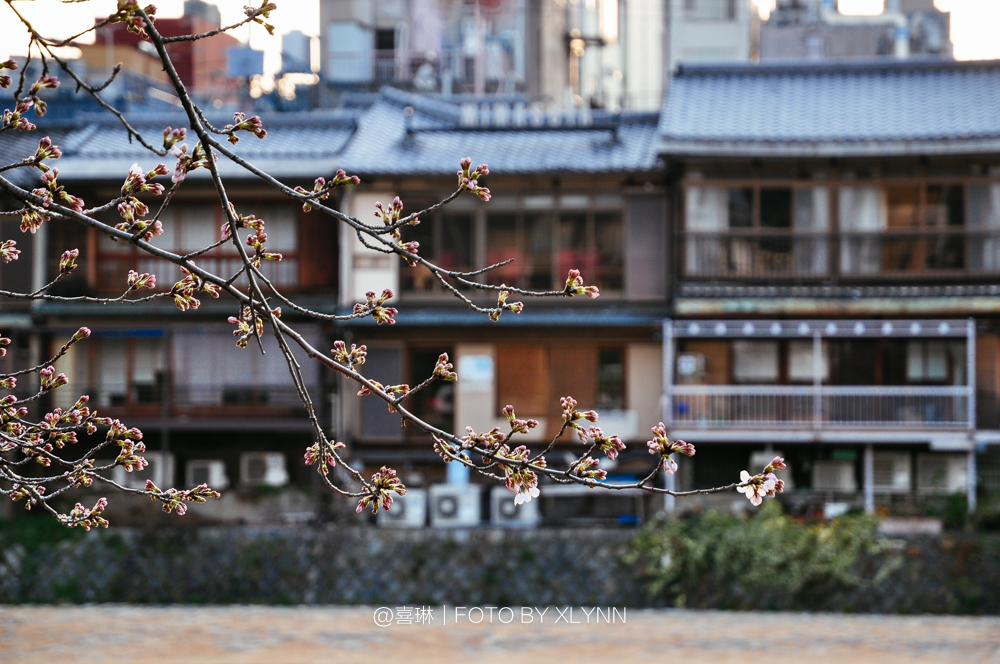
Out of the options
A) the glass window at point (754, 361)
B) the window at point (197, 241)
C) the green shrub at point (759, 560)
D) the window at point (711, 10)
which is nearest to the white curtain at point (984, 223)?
the glass window at point (754, 361)

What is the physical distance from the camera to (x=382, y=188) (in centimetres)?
2116

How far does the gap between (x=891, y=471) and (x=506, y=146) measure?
8956 mm

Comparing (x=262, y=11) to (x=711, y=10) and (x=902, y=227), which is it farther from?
(x=711, y=10)

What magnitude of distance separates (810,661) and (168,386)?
11.8 metres

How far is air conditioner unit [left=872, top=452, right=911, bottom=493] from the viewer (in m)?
20.2

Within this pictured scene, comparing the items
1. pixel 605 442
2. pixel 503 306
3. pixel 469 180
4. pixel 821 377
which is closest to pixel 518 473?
pixel 605 442

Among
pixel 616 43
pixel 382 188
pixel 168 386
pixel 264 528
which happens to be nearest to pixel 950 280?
pixel 382 188

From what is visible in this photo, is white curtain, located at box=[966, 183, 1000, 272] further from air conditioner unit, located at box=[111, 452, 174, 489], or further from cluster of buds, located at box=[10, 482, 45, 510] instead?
→ cluster of buds, located at box=[10, 482, 45, 510]

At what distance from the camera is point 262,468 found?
70.2 ft

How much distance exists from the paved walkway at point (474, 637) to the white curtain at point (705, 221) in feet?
19.2

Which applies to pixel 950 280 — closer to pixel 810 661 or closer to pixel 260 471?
pixel 810 661

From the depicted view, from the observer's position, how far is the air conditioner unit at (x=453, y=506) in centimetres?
2000

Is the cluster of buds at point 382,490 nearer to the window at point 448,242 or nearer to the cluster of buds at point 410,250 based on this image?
the cluster of buds at point 410,250

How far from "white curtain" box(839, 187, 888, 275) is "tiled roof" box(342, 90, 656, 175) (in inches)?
136
